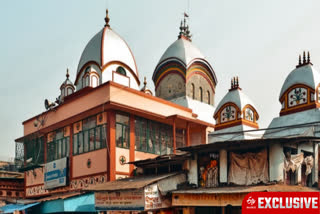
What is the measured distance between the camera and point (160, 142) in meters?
23.7

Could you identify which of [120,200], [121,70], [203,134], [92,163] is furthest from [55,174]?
[203,134]

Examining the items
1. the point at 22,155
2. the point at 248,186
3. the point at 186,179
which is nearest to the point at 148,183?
the point at 186,179

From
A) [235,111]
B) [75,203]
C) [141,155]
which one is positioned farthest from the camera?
[235,111]

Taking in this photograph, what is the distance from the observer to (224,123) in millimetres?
30281

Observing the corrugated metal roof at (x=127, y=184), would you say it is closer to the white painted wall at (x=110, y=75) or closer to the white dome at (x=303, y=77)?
the white painted wall at (x=110, y=75)

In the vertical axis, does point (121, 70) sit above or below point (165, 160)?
above

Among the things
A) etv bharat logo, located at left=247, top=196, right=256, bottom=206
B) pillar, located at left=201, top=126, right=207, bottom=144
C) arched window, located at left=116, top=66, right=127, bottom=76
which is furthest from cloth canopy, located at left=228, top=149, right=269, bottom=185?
arched window, located at left=116, top=66, right=127, bottom=76

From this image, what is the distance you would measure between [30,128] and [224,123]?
1421 cm

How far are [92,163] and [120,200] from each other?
4963 mm

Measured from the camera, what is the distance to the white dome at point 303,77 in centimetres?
2475

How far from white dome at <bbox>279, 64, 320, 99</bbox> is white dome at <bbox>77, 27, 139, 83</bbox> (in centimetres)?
1021

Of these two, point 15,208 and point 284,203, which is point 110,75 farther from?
point 284,203

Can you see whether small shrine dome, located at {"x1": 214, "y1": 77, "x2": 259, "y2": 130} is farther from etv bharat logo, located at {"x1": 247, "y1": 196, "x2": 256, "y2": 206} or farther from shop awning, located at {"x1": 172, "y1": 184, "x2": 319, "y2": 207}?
etv bharat logo, located at {"x1": 247, "y1": 196, "x2": 256, "y2": 206}

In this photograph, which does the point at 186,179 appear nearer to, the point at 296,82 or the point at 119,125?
the point at 119,125
